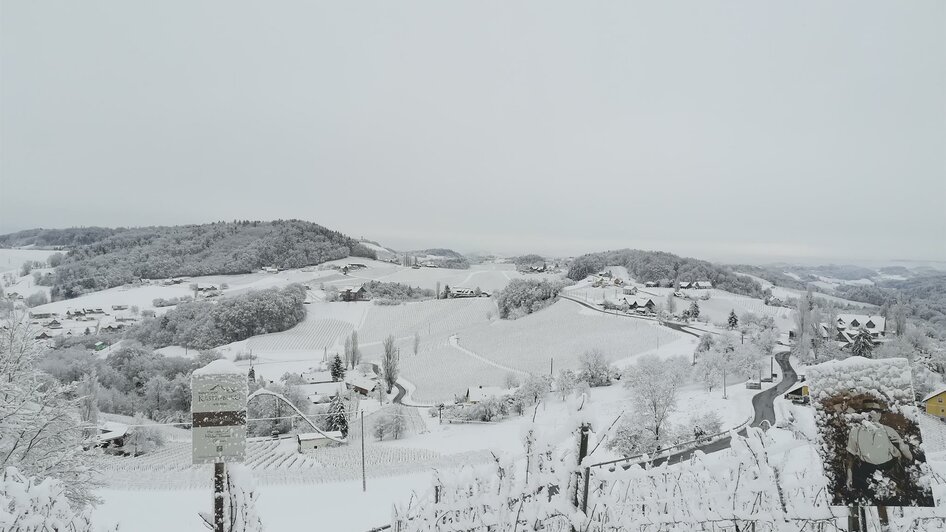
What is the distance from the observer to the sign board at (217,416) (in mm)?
2510

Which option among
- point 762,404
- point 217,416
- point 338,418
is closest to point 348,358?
point 338,418

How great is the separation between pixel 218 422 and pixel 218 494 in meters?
0.41

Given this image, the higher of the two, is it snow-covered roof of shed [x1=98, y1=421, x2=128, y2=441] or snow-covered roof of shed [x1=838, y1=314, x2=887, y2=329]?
snow-covered roof of shed [x1=838, y1=314, x2=887, y2=329]

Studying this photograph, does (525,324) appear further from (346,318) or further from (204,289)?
(204,289)

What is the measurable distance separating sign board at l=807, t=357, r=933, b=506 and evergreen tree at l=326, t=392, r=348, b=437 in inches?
794

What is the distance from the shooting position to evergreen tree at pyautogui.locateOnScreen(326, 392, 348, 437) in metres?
20.3

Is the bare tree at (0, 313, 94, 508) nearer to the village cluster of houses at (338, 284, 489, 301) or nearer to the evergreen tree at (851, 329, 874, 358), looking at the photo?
the evergreen tree at (851, 329, 874, 358)

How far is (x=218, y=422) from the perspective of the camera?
8.33ft

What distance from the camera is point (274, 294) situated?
→ 54188 millimetres

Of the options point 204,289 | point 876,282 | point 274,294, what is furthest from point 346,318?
point 876,282

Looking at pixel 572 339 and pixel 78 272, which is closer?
pixel 572 339

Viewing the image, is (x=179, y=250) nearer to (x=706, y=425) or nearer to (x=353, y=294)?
(x=353, y=294)

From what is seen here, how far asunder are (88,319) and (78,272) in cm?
2510

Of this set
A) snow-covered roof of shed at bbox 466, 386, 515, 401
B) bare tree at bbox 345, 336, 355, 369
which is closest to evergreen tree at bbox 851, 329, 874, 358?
snow-covered roof of shed at bbox 466, 386, 515, 401
